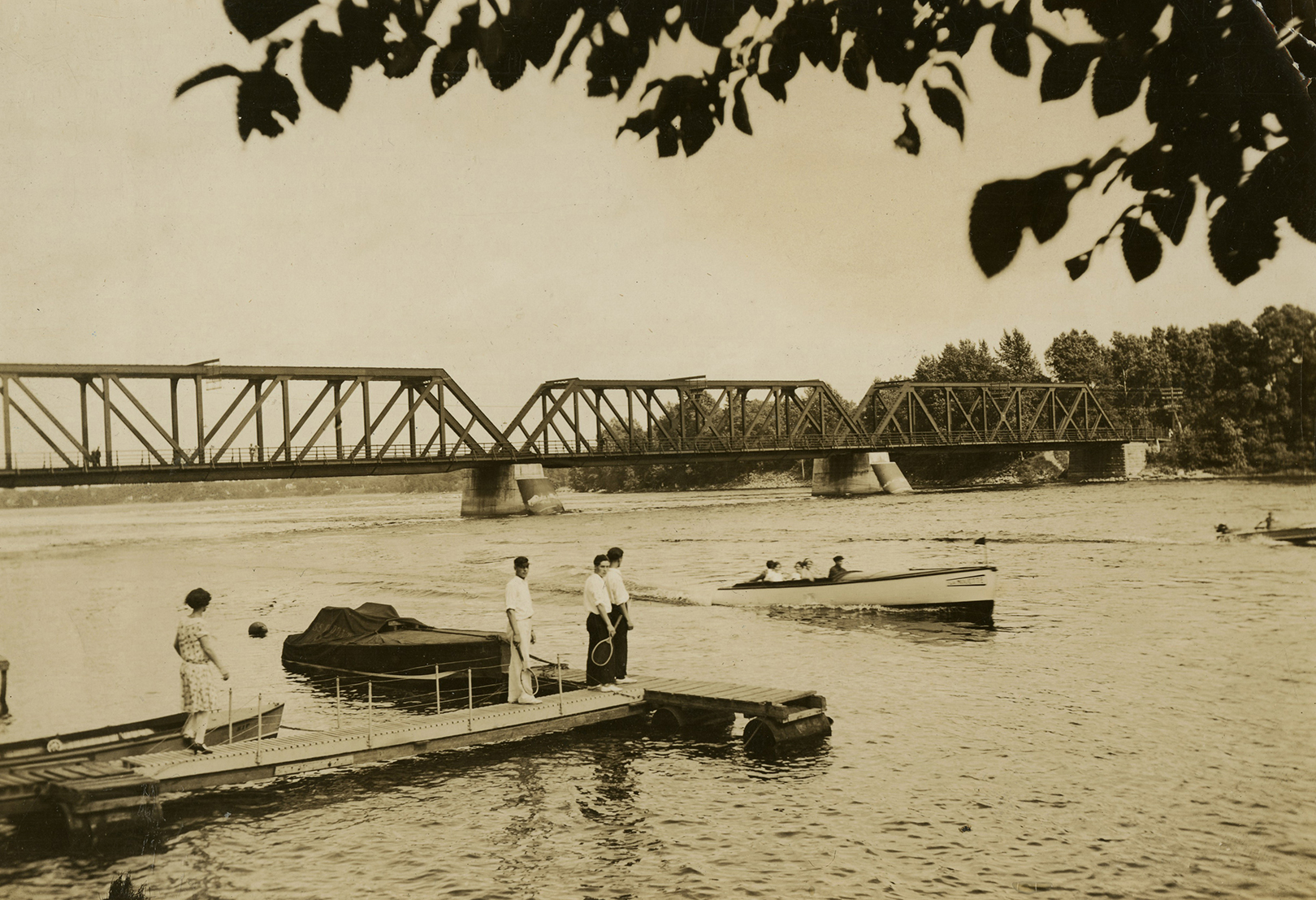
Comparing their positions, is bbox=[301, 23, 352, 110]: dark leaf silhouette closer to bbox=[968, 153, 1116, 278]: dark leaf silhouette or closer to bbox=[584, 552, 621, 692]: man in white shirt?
bbox=[968, 153, 1116, 278]: dark leaf silhouette

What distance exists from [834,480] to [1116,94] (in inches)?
3809

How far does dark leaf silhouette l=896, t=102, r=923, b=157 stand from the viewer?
16.6 ft

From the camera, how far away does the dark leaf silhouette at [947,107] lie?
15.0ft

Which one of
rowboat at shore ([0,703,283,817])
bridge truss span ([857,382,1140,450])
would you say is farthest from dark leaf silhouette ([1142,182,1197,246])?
bridge truss span ([857,382,1140,450])

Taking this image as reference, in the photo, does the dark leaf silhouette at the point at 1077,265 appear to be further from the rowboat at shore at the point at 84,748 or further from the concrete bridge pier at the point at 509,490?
the concrete bridge pier at the point at 509,490

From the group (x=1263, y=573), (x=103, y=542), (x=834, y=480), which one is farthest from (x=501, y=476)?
(x=1263, y=573)

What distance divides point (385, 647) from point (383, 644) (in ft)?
0.45

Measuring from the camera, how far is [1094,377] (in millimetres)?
82875

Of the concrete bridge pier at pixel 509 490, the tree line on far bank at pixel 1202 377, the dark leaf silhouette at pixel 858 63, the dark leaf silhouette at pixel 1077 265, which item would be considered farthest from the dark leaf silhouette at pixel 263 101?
the concrete bridge pier at pixel 509 490

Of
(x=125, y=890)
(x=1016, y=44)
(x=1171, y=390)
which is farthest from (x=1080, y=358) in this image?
(x=1016, y=44)

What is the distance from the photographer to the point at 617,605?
16000mm

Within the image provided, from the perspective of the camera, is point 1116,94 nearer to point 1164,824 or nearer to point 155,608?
point 1164,824

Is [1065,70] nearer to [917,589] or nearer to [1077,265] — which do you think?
[1077,265]

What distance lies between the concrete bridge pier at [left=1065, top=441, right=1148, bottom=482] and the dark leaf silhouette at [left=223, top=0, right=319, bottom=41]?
9899 cm
